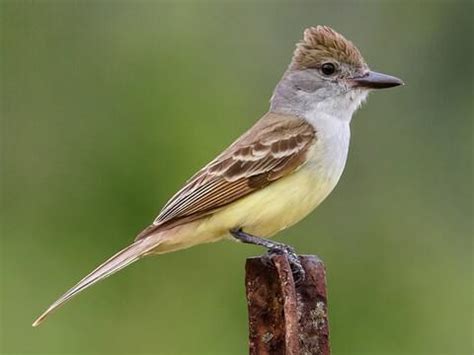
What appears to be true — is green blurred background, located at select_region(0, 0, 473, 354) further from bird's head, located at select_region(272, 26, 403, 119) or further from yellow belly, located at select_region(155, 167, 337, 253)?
yellow belly, located at select_region(155, 167, 337, 253)

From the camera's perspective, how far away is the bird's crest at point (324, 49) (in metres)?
5.66

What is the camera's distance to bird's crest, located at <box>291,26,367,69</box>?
18.6 ft

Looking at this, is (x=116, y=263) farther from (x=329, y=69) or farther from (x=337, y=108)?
(x=329, y=69)

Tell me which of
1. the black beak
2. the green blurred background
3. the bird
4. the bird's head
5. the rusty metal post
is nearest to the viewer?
the rusty metal post

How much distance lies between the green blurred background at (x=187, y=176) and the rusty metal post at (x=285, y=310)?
11.6ft

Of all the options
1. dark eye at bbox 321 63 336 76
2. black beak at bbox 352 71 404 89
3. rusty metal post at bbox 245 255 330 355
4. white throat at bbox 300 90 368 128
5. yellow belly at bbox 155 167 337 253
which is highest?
dark eye at bbox 321 63 336 76

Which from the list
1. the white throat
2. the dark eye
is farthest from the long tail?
the dark eye

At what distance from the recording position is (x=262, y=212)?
5078mm

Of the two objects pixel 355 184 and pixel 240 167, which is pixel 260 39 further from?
pixel 240 167

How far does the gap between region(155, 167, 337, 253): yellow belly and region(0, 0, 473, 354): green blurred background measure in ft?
6.28

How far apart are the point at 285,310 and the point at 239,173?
212 cm

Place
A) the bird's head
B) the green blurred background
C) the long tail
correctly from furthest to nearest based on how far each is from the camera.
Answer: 1. the green blurred background
2. the bird's head
3. the long tail

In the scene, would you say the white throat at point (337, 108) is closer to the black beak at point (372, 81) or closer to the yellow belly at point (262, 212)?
the black beak at point (372, 81)

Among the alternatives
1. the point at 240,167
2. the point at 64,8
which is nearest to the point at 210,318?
the point at 240,167
